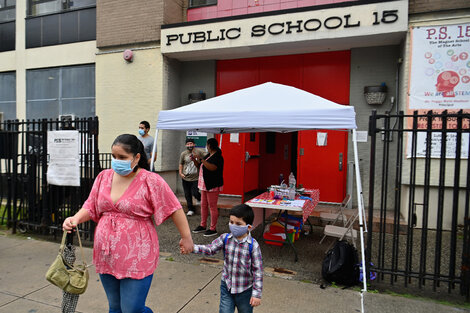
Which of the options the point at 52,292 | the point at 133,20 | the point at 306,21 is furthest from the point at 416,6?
the point at 52,292

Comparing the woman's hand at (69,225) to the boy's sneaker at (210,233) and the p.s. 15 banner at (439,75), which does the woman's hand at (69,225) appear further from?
the p.s. 15 banner at (439,75)

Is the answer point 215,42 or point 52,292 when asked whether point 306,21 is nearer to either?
point 215,42

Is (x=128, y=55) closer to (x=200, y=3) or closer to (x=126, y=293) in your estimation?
(x=200, y=3)

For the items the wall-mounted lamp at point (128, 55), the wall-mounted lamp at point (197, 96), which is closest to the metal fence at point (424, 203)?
the wall-mounted lamp at point (197, 96)

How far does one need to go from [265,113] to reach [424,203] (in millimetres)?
2149

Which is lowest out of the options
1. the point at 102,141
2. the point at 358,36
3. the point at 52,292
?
the point at 52,292

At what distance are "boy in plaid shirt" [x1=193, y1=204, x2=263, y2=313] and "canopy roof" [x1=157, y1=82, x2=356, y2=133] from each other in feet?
6.18

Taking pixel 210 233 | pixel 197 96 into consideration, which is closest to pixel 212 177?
pixel 210 233

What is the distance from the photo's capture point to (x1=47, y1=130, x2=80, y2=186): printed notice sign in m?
5.16

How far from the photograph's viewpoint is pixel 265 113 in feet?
14.0

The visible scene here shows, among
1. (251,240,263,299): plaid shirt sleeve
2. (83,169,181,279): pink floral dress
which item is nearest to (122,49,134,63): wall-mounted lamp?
(83,169,181,279): pink floral dress

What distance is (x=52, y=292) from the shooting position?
12.2ft

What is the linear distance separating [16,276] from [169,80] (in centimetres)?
562

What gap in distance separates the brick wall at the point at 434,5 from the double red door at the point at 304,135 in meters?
1.62
